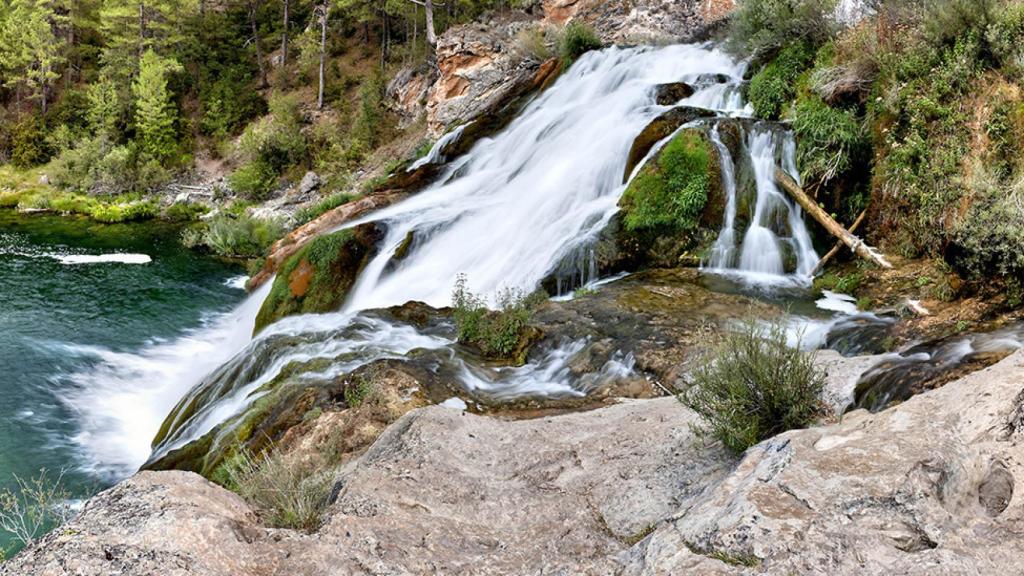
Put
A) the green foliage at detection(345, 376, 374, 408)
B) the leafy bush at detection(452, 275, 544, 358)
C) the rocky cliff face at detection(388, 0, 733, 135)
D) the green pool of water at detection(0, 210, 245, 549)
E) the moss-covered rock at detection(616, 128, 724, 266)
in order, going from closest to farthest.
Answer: the green foliage at detection(345, 376, 374, 408)
the leafy bush at detection(452, 275, 544, 358)
the green pool of water at detection(0, 210, 245, 549)
the moss-covered rock at detection(616, 128, 724, 266)
the rocky cliff face at detection(388, 0, 733, 135)

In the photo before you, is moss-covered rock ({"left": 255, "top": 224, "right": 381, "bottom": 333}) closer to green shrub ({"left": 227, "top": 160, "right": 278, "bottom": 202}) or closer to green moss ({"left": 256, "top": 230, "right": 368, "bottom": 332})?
green moss ({"left": 256, "top": 230, "right": 368, "bottom": 332})

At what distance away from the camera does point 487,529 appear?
3.87 metres

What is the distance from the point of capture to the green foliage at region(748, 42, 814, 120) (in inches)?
575

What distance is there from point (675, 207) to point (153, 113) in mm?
33352

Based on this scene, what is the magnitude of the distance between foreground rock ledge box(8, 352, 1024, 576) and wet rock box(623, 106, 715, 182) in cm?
1005

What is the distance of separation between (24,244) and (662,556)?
28066mm

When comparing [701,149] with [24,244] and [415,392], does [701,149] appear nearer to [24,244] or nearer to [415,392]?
[415,392]

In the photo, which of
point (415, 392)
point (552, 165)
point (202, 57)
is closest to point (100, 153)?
point (202, 57)

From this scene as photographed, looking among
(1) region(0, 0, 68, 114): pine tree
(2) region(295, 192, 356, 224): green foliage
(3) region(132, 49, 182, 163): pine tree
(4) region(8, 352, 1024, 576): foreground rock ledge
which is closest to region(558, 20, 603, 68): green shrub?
(2) region(295, 192, 356, 224): green foliage

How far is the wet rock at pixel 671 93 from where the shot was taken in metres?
17.0

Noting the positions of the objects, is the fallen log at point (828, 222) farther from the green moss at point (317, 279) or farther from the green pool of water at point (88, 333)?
the green pool of water at point (88, 333)

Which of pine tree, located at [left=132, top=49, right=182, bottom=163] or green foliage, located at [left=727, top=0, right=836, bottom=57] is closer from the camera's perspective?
green foliage, located at [left=727, top=0, right=836, bottom=57]

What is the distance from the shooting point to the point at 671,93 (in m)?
17.1

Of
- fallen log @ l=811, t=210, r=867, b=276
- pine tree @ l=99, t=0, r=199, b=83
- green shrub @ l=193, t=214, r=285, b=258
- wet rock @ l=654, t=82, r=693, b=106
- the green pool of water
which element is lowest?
the green pool of water
